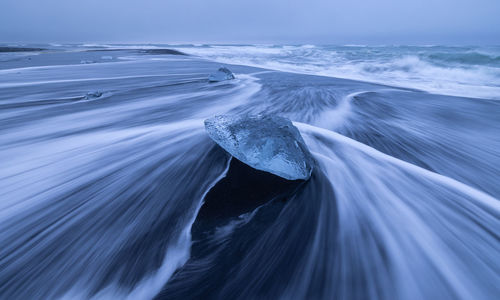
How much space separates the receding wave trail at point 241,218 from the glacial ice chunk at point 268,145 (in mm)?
199

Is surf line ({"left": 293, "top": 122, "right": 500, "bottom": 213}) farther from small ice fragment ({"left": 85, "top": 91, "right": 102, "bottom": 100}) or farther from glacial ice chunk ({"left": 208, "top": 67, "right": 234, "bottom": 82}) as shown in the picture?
small ice fragment ({"left": 85, "top": 91, "right": 102, "bottom": 100})

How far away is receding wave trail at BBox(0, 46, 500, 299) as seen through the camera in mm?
1065

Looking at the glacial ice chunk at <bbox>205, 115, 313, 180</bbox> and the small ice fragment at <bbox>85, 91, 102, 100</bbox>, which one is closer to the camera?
the glacial ice chunk at <bbox>205, 115, 313, 180</bbox>

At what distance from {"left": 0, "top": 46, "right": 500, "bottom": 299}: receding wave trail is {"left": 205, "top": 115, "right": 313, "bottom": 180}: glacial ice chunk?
0.20 metres

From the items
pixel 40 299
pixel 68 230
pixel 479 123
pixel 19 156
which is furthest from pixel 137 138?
pixel 479 123

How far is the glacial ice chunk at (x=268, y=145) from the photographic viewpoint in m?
1.48

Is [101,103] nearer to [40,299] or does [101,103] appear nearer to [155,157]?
[155,157]

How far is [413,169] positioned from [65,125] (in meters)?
4.12

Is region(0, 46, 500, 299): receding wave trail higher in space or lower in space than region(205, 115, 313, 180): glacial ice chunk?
lower

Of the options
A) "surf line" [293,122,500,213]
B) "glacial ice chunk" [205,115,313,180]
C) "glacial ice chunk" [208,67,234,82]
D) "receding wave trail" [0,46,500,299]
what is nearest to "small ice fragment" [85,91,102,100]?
"receding wave trail" [0,46,500,299]

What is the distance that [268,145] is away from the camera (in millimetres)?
1492

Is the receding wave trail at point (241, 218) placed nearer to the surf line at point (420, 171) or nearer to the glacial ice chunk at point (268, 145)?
the surf line at point (420, 171)

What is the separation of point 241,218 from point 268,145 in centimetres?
50

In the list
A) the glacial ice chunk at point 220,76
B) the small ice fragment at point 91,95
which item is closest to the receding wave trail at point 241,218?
the small ice fragment at point 91,95
